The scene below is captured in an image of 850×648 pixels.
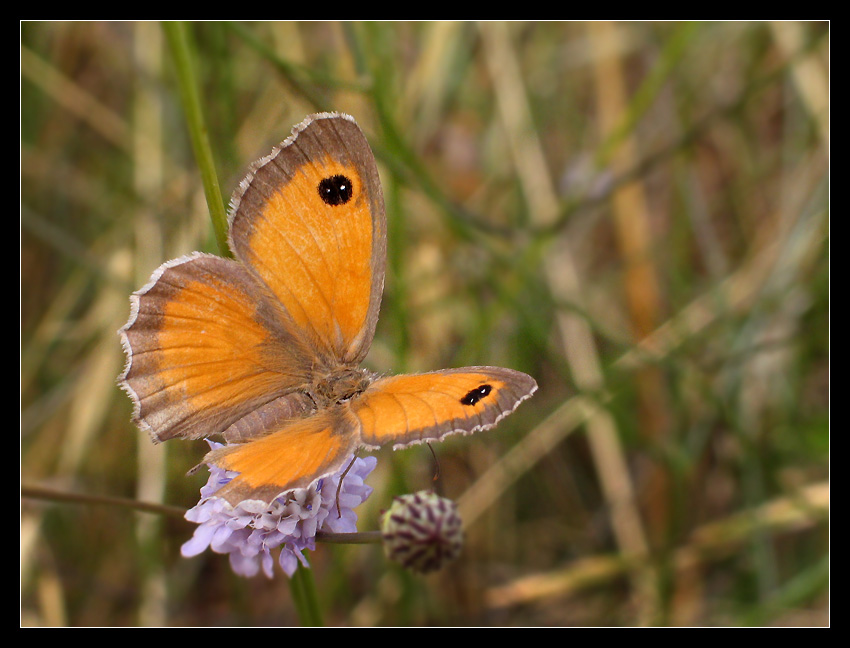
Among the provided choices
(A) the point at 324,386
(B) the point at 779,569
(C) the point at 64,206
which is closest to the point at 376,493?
(A) the point at 324,386

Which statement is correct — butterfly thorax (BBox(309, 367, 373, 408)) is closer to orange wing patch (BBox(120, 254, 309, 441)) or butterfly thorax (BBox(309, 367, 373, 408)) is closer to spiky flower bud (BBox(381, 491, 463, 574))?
orange wing patch (BBox(120, 254, 309, 441))

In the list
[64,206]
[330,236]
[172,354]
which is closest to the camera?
[172,354]

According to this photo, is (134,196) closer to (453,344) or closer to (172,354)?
(453,344)

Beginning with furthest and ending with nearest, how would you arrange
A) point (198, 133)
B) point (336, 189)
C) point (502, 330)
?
point (502, 330) → point (336, 189) → point (198, 133)

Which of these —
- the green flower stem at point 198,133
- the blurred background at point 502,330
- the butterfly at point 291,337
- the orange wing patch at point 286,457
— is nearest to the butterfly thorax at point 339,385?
the butterfly at point 291,337

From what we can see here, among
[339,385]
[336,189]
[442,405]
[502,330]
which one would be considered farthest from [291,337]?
[502,330]

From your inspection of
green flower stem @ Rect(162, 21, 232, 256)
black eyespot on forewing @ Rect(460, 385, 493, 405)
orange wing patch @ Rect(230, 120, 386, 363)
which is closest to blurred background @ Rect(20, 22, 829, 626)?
orange wing patch @ Rect(230, 120, 386, 363)

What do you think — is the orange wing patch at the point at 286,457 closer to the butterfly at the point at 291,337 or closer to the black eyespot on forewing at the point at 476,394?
the butterfly at the point at 291,337

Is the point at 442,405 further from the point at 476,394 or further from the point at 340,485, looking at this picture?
the point at 340,485

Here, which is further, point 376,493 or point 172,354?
point 376,493
